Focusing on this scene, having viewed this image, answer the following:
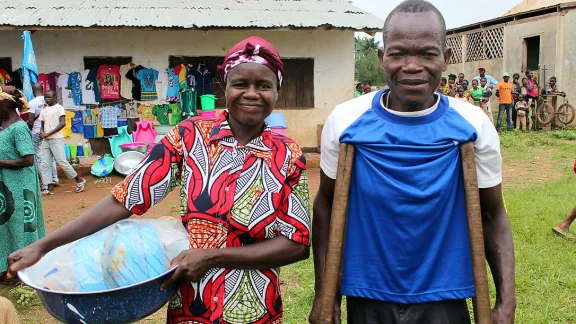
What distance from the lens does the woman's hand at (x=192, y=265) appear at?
1.72 m

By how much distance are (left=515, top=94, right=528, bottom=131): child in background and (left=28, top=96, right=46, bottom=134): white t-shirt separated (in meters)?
12.8

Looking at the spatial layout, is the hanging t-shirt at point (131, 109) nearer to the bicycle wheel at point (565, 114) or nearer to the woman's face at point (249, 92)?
the woman's face at point (249, 92)

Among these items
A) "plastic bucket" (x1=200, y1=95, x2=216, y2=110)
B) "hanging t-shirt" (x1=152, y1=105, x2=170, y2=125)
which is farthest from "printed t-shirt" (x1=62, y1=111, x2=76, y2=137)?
"plastic bucket" (x1=200, y1=95, x2=216, y2=110)

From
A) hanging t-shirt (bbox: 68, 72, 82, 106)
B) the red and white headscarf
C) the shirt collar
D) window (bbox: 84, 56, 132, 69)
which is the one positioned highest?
window (bbox: 84, 56, 132, 69)

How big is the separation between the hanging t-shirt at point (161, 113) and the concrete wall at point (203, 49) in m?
0.72

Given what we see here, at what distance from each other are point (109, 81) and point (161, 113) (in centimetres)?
108

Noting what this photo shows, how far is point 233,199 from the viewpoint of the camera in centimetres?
178

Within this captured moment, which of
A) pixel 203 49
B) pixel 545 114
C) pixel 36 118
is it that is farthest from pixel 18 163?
pixel 545 114

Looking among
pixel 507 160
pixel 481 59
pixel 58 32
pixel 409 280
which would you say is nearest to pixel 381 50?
pixel 409 280

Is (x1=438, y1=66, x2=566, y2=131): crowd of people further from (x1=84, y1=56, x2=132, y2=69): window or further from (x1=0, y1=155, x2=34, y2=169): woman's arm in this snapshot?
(x1=0, y1=155, x2=34, y2=169): woman's arm

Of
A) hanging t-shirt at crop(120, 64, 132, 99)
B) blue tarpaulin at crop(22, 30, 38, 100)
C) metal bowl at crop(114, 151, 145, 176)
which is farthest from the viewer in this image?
hanging t-shirt at crop(120, 64, 132, 99)

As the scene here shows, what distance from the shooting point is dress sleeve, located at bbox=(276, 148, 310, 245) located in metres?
1.83

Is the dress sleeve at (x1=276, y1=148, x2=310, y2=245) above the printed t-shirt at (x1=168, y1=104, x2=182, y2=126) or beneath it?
beneath

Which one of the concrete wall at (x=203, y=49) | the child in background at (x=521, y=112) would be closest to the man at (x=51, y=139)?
the concrete wall at (x=203, y=49)
